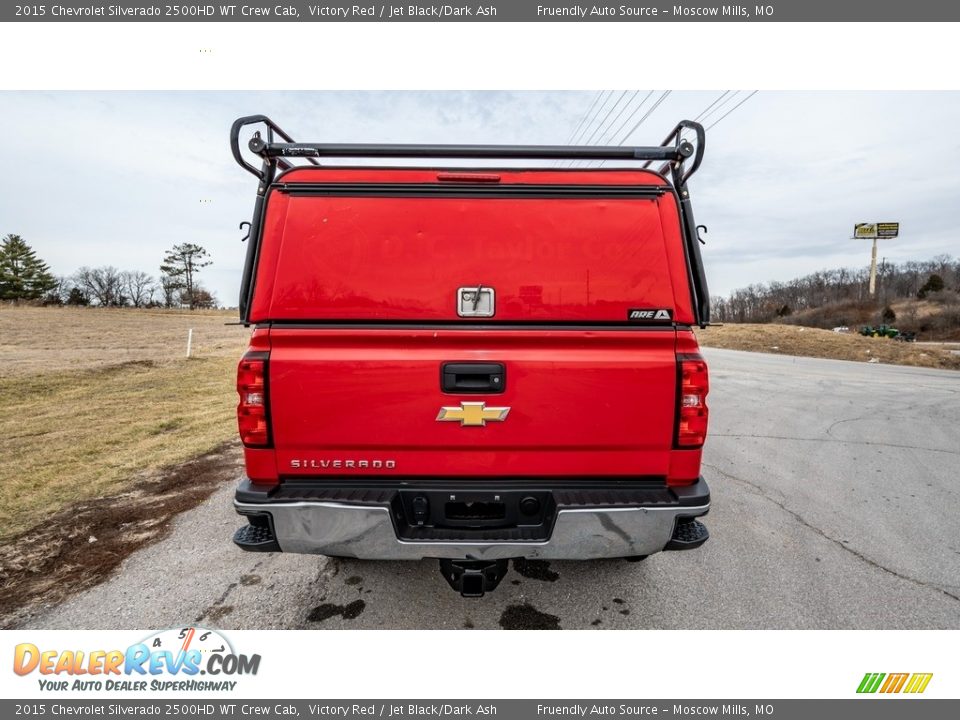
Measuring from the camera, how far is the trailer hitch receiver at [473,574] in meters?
2.15

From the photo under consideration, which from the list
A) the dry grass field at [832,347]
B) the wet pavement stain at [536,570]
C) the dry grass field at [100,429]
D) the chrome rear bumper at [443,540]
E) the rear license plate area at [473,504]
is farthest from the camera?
the dry grass field at [832,347]

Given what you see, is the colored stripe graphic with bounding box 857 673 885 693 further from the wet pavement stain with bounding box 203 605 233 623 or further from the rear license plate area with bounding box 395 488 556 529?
the wet pavement stain with bounding box 203 605 233 623

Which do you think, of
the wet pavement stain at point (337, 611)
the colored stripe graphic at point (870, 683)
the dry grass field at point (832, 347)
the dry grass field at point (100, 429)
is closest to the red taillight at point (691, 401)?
the colored stripe graphic at point (870, 683)

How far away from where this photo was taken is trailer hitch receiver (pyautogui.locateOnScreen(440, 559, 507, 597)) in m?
2.15

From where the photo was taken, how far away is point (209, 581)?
9.07ft

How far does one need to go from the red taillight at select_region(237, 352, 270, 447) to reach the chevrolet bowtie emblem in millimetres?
918

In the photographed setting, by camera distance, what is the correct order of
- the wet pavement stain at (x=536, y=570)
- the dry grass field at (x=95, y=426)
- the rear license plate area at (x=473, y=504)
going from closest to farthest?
the rear license plate area at (x=473, y=504), the wet pavement stain at (x=536, y=570), the dry grass field at (x=95, y=426)

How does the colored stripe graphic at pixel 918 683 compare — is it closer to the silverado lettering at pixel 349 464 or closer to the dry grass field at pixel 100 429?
the silverado lettering at pixel 349 464

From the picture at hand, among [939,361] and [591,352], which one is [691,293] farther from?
[939,361]

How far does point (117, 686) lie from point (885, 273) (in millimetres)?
121635

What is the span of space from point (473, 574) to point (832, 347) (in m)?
28.4

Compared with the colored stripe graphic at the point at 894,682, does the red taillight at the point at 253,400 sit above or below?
above

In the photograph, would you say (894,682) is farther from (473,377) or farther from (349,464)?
(349,464)

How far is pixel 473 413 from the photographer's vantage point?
2184 mm
